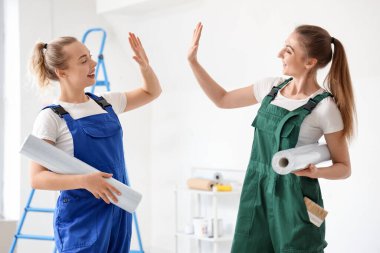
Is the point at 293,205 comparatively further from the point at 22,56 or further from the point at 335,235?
the point at 22,56

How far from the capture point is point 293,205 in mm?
2221

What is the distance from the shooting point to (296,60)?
2.31 m

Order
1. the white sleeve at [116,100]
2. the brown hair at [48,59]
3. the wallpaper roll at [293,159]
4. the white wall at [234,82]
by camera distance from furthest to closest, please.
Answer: the white wall at [234,82] → the white sleeve at [116,100] → the brown hair at [48,59] → the wallpaper roll at [293,159]

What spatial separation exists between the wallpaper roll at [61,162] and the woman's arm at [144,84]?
Result: 0.49 m

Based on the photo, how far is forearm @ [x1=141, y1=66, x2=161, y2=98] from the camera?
2576 mm

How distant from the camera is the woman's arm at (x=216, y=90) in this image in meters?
2.53

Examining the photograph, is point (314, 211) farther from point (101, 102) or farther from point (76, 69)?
point (76, 69)

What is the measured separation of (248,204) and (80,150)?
701 mm

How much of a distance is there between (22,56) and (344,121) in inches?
115

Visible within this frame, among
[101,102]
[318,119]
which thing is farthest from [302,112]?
[101,102]

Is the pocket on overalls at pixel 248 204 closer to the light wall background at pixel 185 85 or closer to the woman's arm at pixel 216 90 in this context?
the woman's arm at pixel 216 90

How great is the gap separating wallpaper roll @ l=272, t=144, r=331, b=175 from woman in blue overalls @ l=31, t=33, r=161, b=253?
0.61 metres

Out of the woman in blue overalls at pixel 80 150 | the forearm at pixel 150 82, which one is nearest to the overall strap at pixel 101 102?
the woman in blue overalls at pixel 80 150

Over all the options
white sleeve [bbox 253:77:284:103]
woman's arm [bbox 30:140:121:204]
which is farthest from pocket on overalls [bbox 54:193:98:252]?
white sleeve [bbox 253:77:284:103]
